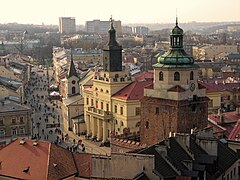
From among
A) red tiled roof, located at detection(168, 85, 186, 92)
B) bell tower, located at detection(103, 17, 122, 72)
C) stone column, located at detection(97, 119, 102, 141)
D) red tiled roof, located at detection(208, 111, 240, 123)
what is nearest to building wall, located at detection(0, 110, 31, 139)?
stone column, located at detection(97, 119, 102, 141)

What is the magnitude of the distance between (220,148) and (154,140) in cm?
700

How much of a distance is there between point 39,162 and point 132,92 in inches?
1089

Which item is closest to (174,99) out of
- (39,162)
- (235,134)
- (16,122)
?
(235,134)

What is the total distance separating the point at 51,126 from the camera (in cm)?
7906

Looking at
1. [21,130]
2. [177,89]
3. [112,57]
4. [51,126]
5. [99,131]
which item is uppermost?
[112,57]

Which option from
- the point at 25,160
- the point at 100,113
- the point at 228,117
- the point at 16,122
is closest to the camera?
the point at 25,160

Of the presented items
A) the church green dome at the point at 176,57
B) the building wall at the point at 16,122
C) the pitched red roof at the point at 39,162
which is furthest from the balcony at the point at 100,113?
Answer: the pitched red roof at the point at 39,162

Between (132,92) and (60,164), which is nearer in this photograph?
(60,164)

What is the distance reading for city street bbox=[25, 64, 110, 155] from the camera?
2542 inches

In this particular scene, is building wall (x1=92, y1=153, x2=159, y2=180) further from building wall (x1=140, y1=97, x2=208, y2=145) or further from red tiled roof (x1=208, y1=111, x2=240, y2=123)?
red tiled roof (x1=208, y1=111, x2=240, y2=123)

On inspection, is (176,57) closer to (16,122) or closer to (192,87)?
(192,87)

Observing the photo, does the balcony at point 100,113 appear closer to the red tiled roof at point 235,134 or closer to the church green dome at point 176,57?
the red tiled roof at point 235,134

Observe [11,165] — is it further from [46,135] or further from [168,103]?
[46,135]

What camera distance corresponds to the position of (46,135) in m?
71.4
